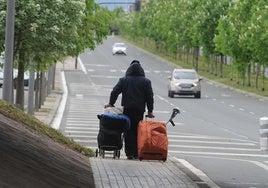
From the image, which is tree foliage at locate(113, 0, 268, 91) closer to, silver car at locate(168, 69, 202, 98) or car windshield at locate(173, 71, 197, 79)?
car windshield at locate(173, 71, 197, 79)

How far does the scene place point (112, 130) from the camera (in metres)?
16.4

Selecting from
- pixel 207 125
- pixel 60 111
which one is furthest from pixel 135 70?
pixel 60 111

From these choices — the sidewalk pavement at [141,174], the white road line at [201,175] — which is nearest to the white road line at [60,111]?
the white road line at [201,175]

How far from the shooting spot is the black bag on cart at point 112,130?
1620 cm

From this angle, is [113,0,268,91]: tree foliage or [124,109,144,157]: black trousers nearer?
[124,109,144,157]: black trousers

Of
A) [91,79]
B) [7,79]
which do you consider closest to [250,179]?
[7,79]

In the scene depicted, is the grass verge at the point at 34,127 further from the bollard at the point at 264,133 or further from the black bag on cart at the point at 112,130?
the bollard at the point at 264,133

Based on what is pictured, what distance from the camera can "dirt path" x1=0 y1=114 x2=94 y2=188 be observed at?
35.9ft

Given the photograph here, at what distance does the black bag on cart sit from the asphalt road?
1681 mm

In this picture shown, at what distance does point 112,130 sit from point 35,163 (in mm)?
4144

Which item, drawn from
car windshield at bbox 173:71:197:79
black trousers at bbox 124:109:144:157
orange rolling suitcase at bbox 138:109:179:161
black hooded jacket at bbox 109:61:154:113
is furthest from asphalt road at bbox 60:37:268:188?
black hooded jacket at bbox 109:61:154:113

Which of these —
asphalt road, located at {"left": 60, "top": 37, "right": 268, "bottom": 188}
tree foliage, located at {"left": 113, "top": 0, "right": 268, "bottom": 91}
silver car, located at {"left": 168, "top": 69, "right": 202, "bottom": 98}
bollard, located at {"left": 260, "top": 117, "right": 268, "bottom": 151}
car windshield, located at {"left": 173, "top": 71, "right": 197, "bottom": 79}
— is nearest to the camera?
asphalt road, located at {"left": 60, "top": 37, "right": 268, "bottom": 188}

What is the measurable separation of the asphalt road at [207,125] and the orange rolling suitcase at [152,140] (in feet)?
3.19

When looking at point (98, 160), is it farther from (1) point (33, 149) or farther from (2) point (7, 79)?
(2) point (7, 79)
